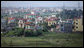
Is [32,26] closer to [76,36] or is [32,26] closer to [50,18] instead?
[50,18]

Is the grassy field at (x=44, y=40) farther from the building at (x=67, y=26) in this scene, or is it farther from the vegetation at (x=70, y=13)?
the vegetation at (x=70, y=13)

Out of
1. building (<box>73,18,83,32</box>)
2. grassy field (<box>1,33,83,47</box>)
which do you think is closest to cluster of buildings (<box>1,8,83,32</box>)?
building (<box>73,18,83,32</box>)

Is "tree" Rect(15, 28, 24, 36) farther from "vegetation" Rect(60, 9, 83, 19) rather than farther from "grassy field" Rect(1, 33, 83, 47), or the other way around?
"vegetation" Rect(60, 9, 83, 19)

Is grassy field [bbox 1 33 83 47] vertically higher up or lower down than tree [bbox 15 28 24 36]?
lower down

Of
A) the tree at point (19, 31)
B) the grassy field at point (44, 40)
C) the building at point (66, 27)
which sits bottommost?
the grassy field at point (44, 40)

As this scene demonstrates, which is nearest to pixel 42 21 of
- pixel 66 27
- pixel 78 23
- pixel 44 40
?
pixel 44 40

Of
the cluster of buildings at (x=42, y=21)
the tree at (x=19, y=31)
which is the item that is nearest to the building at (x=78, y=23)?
the cluster of buildings at (x=42, y=21)

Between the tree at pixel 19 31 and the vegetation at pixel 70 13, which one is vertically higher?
the vegetation at pixel 70 13

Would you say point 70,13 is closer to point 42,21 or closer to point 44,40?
point 42,21

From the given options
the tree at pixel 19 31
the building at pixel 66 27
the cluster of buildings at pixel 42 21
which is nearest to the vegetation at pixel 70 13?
the cluster of buildings at pixel 42 21
